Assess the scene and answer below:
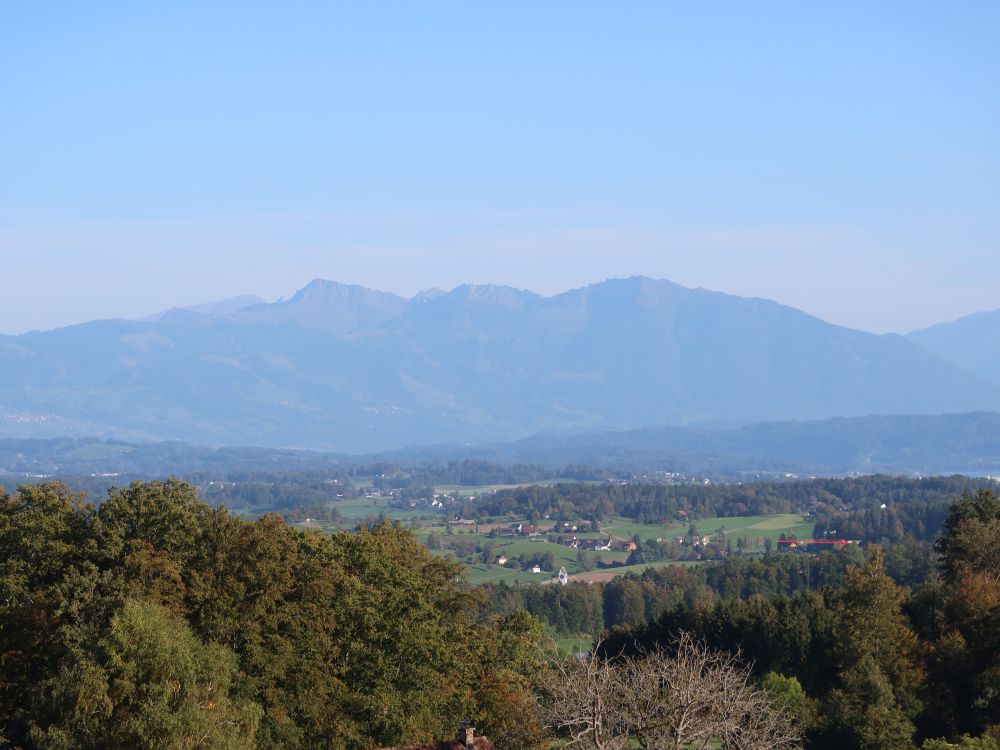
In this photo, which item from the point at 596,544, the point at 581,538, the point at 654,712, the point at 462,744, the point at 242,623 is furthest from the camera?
the point at 581,538

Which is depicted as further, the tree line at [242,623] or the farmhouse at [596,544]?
the farmhouse at [596,544]

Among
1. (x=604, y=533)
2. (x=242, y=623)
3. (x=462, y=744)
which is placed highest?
(x=242, y=623)

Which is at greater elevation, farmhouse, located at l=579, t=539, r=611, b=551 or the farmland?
the farmland

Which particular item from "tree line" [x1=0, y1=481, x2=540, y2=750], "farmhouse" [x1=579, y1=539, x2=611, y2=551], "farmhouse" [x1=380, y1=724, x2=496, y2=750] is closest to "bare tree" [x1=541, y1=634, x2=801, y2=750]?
"farmhouse" [x1=380, y1=724, x2=496, y2=750]

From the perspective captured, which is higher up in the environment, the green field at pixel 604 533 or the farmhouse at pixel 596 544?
the green field at pixel 604 533

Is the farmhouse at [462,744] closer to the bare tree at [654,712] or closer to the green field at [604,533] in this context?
the bare tree at [654,712]

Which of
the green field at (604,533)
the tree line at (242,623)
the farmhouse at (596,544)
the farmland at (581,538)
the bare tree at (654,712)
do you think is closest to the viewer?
the bare tree at (654,712)

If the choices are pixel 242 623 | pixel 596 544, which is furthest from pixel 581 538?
pixel 242 623

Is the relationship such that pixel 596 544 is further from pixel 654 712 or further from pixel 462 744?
pixel 654 712

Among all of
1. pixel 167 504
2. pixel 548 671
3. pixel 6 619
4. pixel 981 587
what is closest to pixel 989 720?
pixel 981 587

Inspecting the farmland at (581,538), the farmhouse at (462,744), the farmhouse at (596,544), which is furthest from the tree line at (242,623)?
the farmhouse at (596,544)

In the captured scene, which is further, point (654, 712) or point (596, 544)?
point (596, 544)

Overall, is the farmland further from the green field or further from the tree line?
the tree line

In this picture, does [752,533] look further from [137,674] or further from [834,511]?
[137,674]
